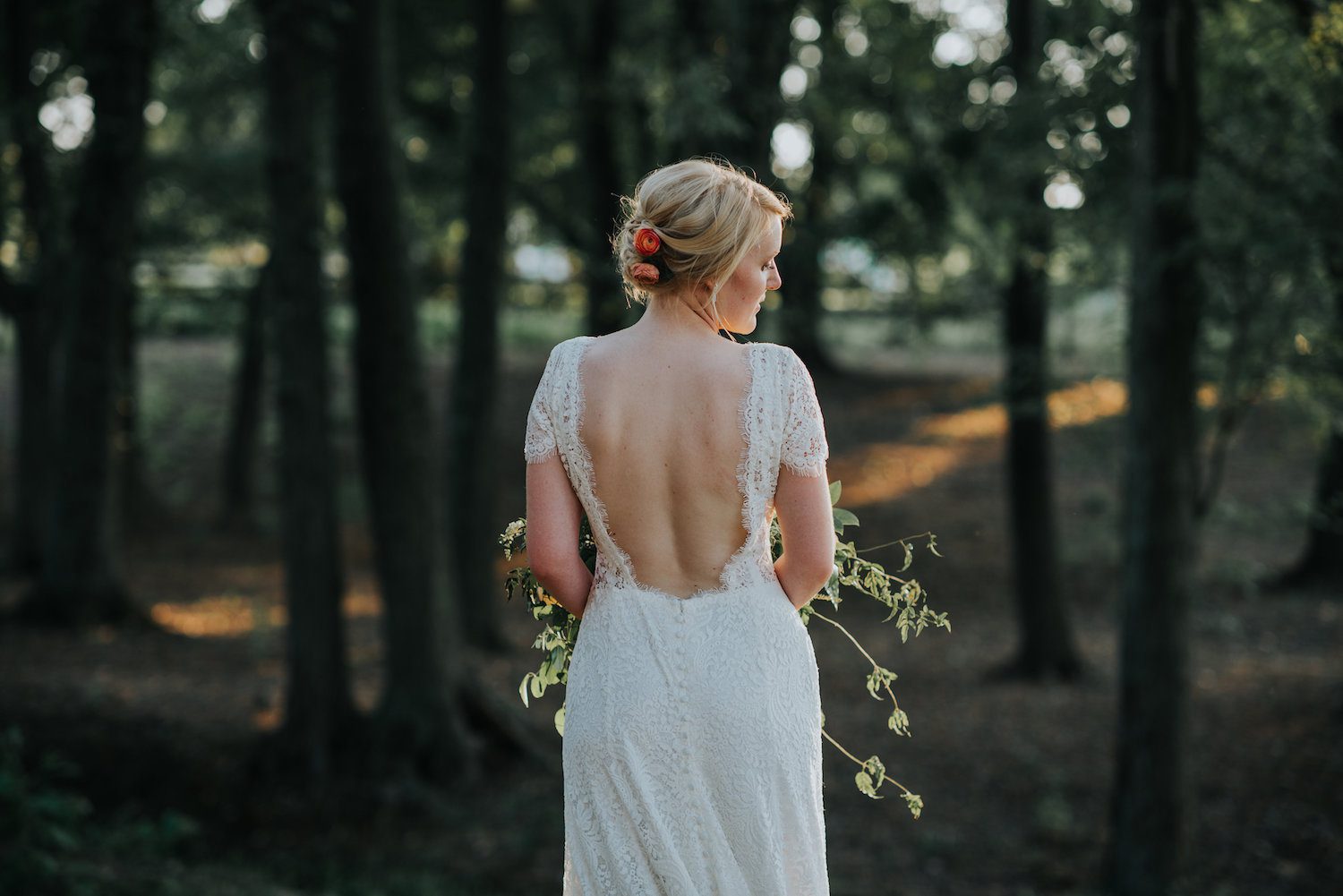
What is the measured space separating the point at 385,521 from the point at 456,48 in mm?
8888

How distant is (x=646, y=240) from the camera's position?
2.77 metres

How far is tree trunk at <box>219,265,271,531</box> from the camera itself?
1986 cm

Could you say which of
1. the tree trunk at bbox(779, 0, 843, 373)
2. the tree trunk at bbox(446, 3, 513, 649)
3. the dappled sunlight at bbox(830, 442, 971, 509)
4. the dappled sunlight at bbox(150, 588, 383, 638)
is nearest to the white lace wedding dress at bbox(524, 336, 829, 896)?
the tree trunk at bbox(779, 0, 843, 373)

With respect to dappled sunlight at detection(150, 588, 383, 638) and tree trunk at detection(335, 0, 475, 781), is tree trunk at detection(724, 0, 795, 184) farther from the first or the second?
dappled sunlight at detection(150, 588, 383, 638)

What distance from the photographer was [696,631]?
2900 millimetres

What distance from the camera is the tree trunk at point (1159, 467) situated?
7160 mm

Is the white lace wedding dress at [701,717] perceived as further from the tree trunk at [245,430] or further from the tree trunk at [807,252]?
the tree trunk at [245,430]

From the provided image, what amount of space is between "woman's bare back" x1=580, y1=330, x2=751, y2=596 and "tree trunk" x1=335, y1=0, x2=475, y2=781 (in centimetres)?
668

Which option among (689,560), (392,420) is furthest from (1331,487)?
(689,560)

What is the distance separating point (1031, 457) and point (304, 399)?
7.71 m

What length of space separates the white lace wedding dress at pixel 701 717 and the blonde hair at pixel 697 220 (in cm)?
21

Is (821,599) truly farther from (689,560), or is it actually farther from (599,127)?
(599,127)

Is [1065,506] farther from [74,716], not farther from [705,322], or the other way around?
[705,322]

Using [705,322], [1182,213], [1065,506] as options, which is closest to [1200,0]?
[1182,213]
